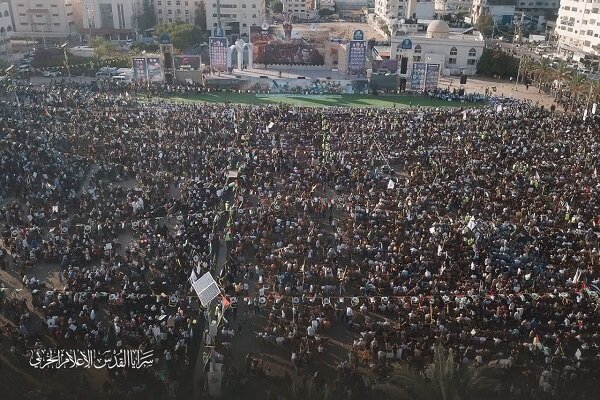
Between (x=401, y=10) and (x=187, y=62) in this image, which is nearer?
(x=187, y=62)

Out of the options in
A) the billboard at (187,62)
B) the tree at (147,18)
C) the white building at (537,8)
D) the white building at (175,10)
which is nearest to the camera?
the billboard at (187,62)

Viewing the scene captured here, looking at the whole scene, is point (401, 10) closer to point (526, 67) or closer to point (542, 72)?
point (526, 67)

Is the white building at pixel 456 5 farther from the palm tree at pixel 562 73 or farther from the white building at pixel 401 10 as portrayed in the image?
the palm tree at pixel 562 73

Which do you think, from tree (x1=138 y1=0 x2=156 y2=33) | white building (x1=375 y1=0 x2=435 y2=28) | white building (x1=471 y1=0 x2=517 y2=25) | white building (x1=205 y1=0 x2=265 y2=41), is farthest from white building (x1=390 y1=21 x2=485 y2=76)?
tree (x1=138 y1=0 x2=156 y2=33)

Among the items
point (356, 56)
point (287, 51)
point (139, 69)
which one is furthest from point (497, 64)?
point (139, 69)

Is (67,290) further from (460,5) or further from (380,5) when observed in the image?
(460,5)

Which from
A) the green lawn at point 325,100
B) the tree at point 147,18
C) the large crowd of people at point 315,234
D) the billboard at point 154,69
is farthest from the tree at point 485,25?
the billboard at point 154,69
